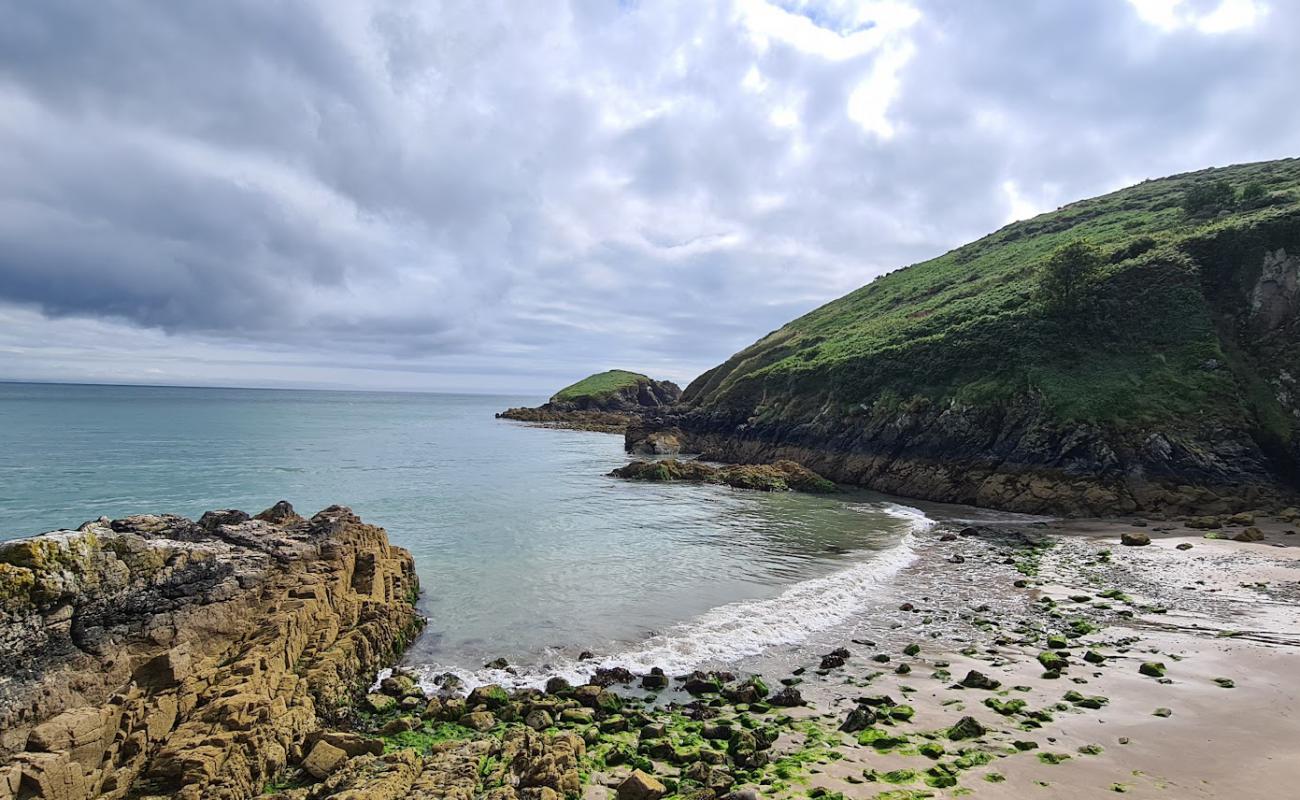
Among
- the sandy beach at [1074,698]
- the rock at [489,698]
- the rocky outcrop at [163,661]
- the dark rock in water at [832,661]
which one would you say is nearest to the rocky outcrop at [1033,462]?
the sandy beach at [1074,698]

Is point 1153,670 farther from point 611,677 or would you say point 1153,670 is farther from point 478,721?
point 478,721

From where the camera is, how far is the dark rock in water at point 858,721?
10477 millimetres

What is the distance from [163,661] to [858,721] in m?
11.7

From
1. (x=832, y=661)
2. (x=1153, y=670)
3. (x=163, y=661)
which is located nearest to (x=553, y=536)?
(x=832, y=661)

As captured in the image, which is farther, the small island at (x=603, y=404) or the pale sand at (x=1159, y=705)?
the small island at (x=603, y=404)

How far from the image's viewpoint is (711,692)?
12383 millimetres

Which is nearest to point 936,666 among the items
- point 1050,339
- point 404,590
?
point 404,590

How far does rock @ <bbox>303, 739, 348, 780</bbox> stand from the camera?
909cm

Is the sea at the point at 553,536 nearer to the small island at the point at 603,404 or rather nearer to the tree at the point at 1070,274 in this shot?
the tree at the point at 1070,274

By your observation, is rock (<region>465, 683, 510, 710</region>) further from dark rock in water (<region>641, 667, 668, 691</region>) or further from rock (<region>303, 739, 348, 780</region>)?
dark rock in water (<region>641, 667, 668, 691</region>)

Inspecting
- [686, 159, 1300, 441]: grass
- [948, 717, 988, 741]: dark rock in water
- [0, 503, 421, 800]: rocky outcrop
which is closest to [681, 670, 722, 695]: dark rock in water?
[948, 717, 988, 741]: dark rock in water

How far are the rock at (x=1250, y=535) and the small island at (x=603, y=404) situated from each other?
8978 centimetres

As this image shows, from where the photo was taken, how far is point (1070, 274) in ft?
142

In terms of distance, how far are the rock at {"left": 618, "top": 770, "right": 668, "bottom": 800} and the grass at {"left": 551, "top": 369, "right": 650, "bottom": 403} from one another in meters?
134
